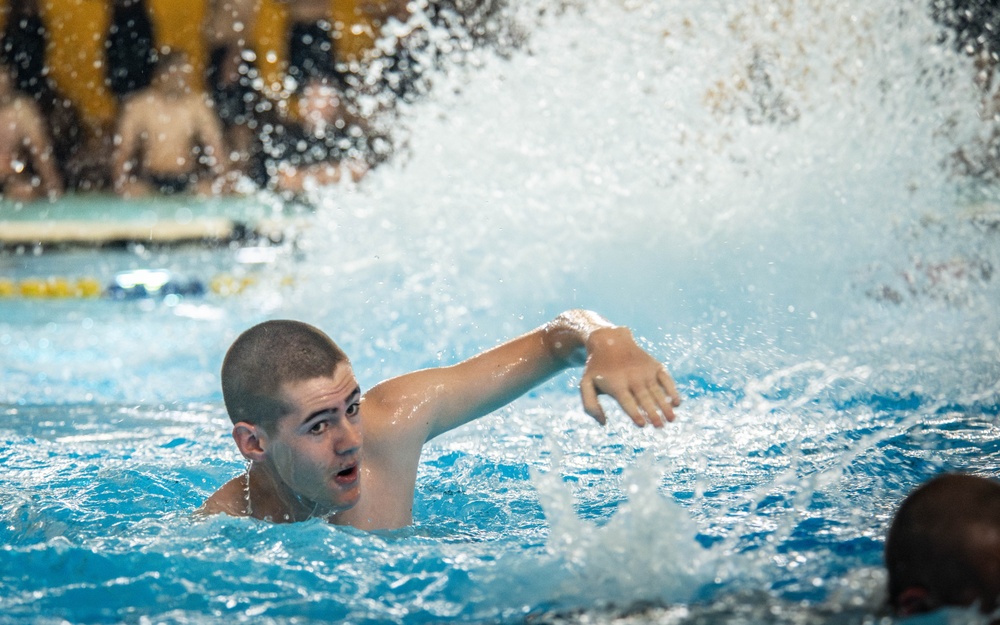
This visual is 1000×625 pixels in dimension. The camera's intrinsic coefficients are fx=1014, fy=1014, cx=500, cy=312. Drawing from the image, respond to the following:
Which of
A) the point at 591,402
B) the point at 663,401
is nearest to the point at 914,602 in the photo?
the point at 663,401

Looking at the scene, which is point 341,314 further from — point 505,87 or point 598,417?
point 598,417

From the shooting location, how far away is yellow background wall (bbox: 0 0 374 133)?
25.7 feet

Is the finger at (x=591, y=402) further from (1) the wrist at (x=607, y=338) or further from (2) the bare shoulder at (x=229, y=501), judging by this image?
(2) the bare shoulder at (x=229, y=501)

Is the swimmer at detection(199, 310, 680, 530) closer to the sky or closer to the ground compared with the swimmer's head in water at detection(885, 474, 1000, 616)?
closer to the sky

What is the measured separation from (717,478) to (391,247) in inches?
118

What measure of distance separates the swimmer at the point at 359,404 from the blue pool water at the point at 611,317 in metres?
0.11

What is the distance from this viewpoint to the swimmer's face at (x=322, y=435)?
2.22m

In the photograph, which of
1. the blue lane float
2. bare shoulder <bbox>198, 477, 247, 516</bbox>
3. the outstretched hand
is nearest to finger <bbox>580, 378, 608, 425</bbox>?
the outstretched hand

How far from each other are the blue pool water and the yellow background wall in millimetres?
1544

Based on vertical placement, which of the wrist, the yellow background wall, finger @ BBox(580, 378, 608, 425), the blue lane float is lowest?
finger @ BBox(580, 378, 608, 425)

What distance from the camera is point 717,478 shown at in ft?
9.61

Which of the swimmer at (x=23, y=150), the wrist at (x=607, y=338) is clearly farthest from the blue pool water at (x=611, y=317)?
the swimmer at (x=23, y=150)

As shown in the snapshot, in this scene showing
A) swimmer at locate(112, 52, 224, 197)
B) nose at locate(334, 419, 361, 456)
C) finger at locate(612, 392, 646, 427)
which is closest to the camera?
finger at locate(612, 392, 646, 427)

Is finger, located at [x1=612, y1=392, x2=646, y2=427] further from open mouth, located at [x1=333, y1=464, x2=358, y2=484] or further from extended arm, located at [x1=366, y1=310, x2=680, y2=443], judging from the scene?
open mouth, located at [x1=333, y1=464, x2=358, y2=484]
